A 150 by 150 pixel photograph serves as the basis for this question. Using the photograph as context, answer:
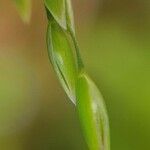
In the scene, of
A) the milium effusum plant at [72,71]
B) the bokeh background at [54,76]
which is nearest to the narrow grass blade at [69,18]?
the milium effusum plant at [72,71]

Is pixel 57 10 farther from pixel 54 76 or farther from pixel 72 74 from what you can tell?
pixel 54 76

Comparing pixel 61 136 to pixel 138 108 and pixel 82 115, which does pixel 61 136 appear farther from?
pixel 82 115

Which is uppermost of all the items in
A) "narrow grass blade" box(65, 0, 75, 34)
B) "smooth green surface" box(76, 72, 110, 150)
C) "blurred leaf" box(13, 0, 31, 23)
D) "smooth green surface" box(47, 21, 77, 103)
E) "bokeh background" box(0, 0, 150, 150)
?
"blurred leaf" box(13, 0, 31, 23)

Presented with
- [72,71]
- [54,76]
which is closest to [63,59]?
[72,71]

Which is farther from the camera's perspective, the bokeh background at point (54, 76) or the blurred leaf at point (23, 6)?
the bokeh background at point (54, 76)

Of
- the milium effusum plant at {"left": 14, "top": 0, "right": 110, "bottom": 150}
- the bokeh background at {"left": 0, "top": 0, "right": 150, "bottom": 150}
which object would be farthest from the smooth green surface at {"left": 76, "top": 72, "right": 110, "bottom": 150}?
the bokeh background at {"left": 0, "top": 0, "right": 150, "bottom": 150}

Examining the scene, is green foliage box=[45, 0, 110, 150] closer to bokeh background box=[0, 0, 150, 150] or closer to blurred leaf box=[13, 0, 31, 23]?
blurred leaf box=[13, 0, 31, 23]

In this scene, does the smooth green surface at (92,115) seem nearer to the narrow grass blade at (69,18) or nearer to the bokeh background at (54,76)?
the narrow grass blade at (69,18)
